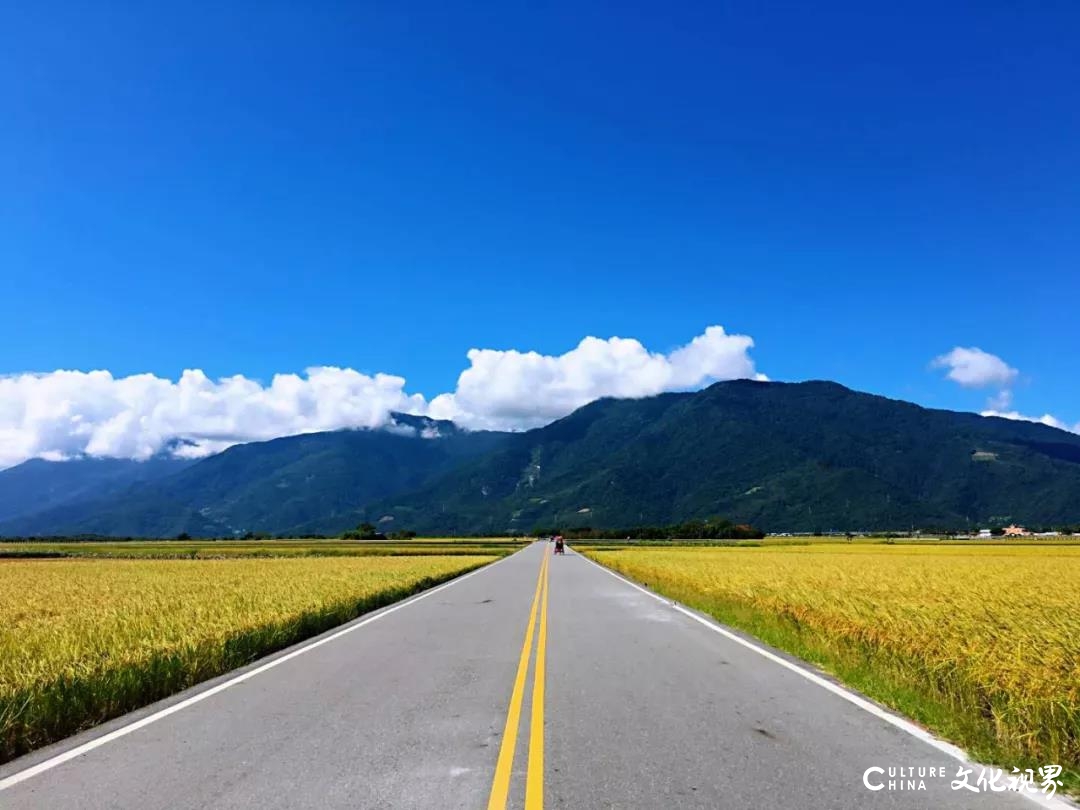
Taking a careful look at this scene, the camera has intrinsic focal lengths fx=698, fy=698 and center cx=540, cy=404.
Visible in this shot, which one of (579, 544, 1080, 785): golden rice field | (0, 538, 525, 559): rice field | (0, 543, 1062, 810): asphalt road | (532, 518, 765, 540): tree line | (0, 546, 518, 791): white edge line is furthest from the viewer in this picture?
(532, 518, 765, 540): tree line

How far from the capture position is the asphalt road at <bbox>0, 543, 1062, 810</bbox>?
522 centimetres

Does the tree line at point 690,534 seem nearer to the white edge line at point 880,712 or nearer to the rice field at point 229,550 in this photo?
the rice field at point 229,550

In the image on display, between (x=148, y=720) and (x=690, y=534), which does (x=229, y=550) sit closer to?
(x=148, y=720)

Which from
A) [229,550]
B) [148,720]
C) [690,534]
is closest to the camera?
[148,720]

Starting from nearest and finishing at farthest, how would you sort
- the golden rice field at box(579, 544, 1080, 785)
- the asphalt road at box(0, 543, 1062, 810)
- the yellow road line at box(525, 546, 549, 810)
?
1. the yellow road line at box(525, 546, 549, 810)
2. the asphalt road at box(0, 543, 1062, 810)
3. the golden rice field at box(579, 544, 1080, 785)

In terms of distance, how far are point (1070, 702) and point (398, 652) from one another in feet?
30.7

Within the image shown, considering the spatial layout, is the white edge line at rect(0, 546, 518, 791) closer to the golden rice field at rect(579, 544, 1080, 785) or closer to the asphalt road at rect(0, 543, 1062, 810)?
the asphalt road at rect(0, 543, 1062, 810)

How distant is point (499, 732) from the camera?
6.97 m

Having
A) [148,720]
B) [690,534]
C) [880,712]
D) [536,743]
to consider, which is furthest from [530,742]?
[690,534]

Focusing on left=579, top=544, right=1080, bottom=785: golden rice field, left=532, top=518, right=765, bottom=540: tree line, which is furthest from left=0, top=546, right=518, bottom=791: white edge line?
left=532, top=518, right=765, bottom=540: tree line

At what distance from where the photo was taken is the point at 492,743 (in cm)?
657

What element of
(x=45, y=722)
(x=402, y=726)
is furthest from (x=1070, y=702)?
(x=45, y=722)

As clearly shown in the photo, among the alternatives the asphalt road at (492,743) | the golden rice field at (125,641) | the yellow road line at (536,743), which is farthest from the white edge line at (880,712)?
the golden rice field at (125,641)

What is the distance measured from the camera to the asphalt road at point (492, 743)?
522cm
